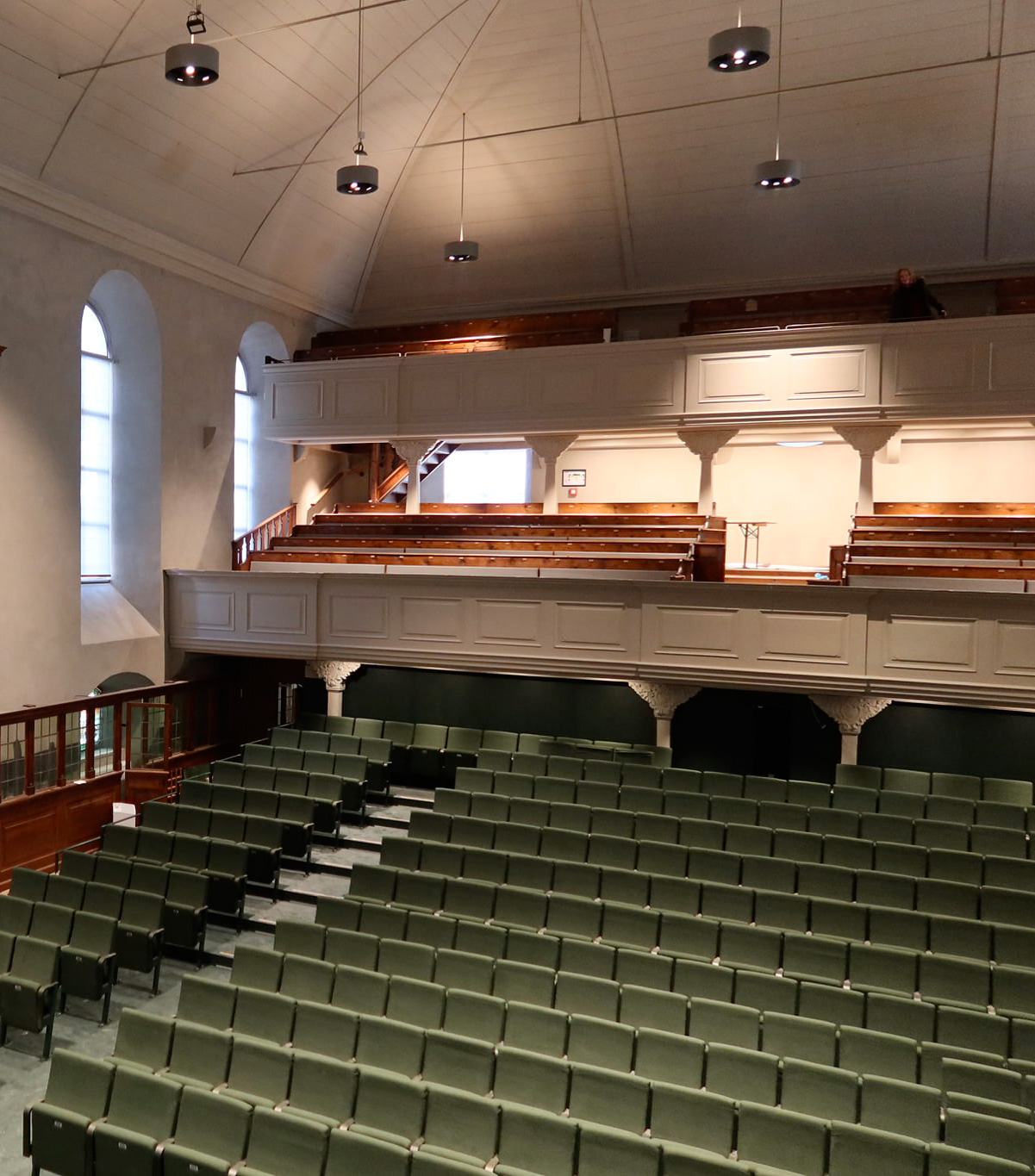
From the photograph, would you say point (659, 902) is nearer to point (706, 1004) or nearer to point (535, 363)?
point (706, 1004)

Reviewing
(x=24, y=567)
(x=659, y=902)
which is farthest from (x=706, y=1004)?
(x=24, y=567)

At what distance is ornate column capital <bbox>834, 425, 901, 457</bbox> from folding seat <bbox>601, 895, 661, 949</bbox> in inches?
253

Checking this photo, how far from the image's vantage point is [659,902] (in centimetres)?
655

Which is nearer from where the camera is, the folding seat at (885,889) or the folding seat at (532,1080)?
the folding seat at (532,1080)

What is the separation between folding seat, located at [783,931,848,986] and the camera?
18.5 feet

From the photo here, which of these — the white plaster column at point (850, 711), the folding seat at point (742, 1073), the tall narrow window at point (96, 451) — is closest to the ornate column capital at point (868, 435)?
the white plaster column at point (850, 711)

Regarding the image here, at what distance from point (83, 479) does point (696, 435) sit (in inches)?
284

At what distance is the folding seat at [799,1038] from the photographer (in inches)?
192

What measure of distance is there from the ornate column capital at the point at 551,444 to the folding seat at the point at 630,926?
22.1 feet

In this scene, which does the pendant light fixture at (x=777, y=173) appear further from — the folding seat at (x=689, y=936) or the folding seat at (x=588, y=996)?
the folding seat at (x=588, y=996)

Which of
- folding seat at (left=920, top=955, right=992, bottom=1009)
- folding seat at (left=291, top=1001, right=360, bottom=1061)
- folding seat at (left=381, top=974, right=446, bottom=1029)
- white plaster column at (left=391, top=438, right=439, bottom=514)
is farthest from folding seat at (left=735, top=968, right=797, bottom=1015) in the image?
white plaster column at (left=391, top=438, right=439, bottom=514)

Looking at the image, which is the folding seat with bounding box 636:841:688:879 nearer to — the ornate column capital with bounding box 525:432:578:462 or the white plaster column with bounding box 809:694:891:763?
the white plaster column with bounding box 809:694:891:763

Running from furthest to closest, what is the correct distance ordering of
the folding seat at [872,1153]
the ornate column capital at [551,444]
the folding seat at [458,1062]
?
1. the ornate column capital at [551,444]
2. the folding seat at [458,1062]
3. the folding seat at [872,1153]

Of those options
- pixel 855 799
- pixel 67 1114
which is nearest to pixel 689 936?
pixel 855 799
